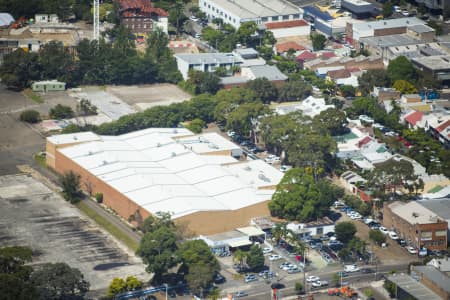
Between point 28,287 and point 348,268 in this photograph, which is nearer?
point 28,287

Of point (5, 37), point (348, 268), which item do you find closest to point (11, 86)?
point (5, 37)

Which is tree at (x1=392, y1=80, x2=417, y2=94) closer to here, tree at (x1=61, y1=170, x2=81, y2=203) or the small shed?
the small shed

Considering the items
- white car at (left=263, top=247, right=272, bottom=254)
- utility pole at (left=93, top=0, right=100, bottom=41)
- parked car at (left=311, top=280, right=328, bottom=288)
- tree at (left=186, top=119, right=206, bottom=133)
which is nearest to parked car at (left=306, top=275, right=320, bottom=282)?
parked car at (left=311, top=280, right=328, bottom=288)

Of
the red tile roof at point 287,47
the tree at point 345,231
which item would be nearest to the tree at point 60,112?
the red tile roof at point 287,47

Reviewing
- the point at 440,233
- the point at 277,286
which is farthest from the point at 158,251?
the point at 440,233

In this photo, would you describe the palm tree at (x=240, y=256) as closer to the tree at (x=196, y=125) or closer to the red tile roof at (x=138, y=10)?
the tree at (x=196, y=125)

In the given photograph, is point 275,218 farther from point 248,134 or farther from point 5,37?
point 5,37
